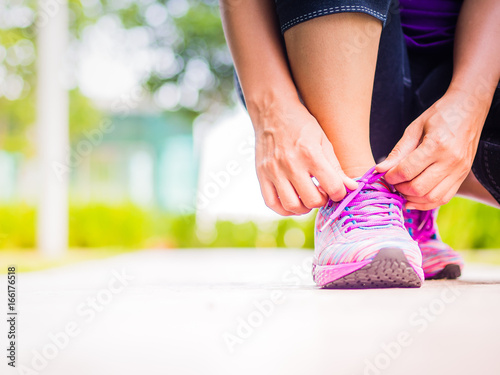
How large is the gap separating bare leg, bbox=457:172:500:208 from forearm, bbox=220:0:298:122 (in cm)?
44

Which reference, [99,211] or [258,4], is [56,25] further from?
[258,4]

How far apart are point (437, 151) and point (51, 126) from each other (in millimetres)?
4109

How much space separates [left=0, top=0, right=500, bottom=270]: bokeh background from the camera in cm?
486

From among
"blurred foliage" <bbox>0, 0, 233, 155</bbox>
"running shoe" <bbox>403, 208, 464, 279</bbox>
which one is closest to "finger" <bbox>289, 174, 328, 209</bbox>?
"running shoe" <bbox>403, 208, 464, 279</bbox>

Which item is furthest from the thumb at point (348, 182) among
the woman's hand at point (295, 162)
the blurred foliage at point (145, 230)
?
the blurred foliage at point (145, 230)

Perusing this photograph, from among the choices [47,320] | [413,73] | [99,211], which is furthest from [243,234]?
[47,320]

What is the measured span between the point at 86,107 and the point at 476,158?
7.55m

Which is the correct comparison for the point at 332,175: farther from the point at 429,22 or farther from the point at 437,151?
the point at 429,22

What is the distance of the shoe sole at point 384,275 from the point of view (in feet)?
2.19

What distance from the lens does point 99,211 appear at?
5465 millimetres

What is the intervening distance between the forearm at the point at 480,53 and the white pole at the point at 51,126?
396cm

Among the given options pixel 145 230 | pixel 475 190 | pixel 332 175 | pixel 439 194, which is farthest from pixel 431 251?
pixel 145 230

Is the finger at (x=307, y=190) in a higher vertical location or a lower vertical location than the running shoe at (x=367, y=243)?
higher

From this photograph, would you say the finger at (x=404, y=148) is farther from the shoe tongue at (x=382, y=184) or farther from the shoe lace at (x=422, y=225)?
the shoe lace at (x=422, y=225)
